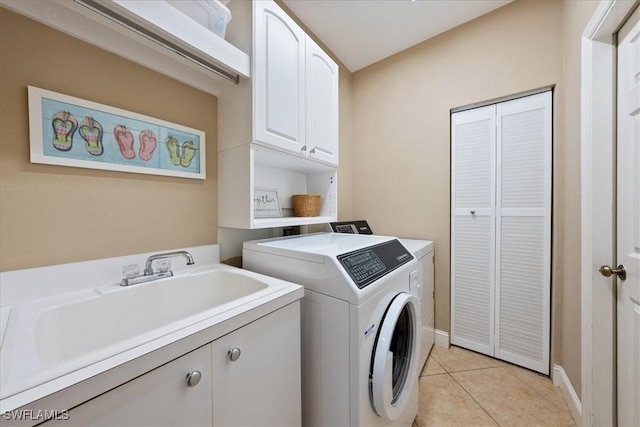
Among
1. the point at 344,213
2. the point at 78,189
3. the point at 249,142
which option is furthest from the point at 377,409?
the point at 344,213

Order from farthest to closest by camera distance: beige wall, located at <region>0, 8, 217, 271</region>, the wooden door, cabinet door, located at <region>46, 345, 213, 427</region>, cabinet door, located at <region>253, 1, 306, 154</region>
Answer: cabinet door, located at <region>253, 1, 306, 154</region> → the wooden door → beige wall, located at <region>0, 8, 217, 271</region> → cabinet door, located at <region>46, 345, 213, 427</region>

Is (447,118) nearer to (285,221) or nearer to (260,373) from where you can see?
(285,221)

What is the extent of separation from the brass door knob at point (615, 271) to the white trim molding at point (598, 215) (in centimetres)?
5

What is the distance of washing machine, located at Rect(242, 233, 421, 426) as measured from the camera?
947mm

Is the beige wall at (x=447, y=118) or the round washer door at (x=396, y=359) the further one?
the beige wall at (x=447, y=118)

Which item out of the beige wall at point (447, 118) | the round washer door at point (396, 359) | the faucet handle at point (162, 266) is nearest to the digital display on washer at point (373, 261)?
the round washer door at point (396, 359)

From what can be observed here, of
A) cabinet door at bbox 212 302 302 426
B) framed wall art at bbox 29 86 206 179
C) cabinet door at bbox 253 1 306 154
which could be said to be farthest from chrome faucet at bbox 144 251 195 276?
cabinet door at bbox 253 1 306 154

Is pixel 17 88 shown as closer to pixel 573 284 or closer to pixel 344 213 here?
pixel 344 213

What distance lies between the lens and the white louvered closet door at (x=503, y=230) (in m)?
1.77

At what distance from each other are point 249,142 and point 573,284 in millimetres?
2104

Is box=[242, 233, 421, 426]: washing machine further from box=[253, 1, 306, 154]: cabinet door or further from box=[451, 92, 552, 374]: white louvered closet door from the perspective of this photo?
box=[451, 92, 552, 374]: white louvered closet door

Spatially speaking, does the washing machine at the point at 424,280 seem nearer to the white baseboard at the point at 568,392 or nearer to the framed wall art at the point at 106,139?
the white baseboard at the point at 568,392

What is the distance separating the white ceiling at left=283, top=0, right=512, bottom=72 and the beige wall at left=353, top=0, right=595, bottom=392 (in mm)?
107

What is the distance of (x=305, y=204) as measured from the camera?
1.83 m
